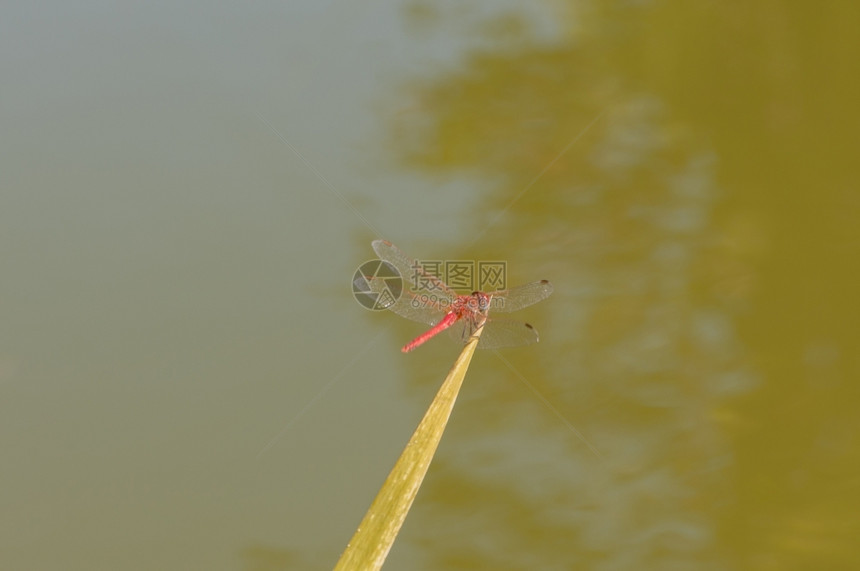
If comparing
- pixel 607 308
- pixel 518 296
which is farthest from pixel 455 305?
pixel 607 308

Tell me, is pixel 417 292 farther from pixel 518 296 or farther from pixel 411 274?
pixel 518 296

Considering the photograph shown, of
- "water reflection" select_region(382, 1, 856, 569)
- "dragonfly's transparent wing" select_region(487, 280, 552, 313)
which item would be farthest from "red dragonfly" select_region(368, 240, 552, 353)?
"water reflection" select_region(382, 1, 856, 569)

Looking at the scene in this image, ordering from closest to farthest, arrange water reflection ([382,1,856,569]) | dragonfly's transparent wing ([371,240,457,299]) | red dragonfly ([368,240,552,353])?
water reflection ([382,1,856,569])
red dragonfly ([368,240,552,353])
dragonfly's transparent wing ([371,240,457,299])

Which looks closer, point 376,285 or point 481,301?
point 481,301

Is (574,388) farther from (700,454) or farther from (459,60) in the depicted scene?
(459,60)

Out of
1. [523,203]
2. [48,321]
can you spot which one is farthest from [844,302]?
[48,321]

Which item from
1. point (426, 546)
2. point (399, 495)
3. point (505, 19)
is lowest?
point (399, 495)

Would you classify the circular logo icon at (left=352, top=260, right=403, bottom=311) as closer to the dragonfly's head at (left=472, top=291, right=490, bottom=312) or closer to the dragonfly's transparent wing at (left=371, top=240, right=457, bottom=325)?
the dragonfly's transparent wing at (left=371, top=240, right=457, bottom=325)
